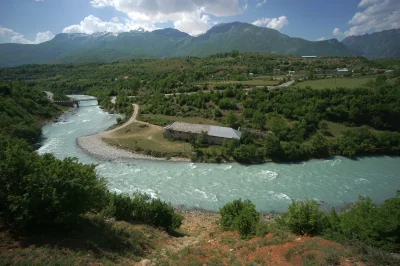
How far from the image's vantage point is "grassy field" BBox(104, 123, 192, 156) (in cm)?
4047

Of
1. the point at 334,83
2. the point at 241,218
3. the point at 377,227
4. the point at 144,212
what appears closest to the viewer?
the point at 377,227

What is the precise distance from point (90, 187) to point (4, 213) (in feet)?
13.4

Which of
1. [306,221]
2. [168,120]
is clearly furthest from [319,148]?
[168,120]

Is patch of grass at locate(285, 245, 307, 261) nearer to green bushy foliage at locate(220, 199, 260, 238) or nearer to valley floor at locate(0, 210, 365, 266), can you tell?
valley floor at locate(0, 210, 365, 266)

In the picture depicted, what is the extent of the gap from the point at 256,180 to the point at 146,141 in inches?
835

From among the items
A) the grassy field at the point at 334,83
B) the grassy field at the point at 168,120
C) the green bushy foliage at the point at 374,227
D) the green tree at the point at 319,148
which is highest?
the grassy field at the point at 334,83

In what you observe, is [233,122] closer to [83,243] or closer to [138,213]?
[138,213]

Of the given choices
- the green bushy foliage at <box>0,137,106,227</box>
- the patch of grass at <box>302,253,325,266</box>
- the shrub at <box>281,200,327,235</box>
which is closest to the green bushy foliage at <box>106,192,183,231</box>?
the green bushy foliage at <box>0,137,106,227</box>

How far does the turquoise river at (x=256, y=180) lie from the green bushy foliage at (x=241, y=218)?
6.51m

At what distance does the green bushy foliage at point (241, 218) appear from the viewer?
1708 centimetres

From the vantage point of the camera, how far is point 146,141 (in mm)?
43812

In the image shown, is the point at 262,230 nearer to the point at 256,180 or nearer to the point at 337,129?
the point at 256,180

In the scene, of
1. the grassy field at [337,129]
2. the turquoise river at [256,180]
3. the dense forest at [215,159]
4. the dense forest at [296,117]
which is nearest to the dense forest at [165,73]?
the dense forest at [215,159]

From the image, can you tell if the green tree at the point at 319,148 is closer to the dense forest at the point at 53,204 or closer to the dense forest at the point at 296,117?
the dense forest at the point at 296,117
